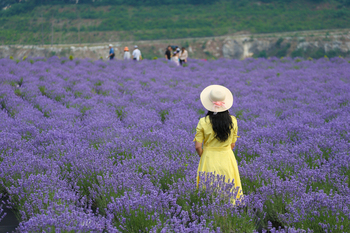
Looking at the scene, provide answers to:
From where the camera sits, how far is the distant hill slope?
70.2m

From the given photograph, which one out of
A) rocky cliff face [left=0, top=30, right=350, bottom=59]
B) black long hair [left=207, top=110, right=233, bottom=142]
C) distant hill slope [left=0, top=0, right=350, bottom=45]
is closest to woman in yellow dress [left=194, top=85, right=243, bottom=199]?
black long hair [left=207, top=110, right=233, bottom=142]

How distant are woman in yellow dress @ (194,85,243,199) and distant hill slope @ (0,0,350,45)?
7084 centimetres

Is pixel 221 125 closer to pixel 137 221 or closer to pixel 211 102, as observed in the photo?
pixel 211 102

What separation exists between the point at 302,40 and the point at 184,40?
25.9 metres

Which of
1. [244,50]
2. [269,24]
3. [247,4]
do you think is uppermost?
[247,4]

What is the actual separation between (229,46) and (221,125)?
69.6m

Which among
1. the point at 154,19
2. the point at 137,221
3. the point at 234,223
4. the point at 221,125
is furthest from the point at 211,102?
the point at 154,19

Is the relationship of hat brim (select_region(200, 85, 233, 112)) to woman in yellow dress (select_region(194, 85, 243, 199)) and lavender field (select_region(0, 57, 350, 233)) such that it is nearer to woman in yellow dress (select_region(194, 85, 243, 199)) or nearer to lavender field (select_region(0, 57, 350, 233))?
woman in yellow dress (select_region(194, 85, 243, 199))

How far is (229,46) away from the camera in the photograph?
6919 cm

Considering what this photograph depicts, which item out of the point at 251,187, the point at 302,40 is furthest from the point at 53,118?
the point at 302,40

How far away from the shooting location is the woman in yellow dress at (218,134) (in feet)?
8.62

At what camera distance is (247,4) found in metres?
84.5

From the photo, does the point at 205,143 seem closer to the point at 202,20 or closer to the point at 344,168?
the point at 344,168

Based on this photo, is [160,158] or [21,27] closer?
[160,158]
